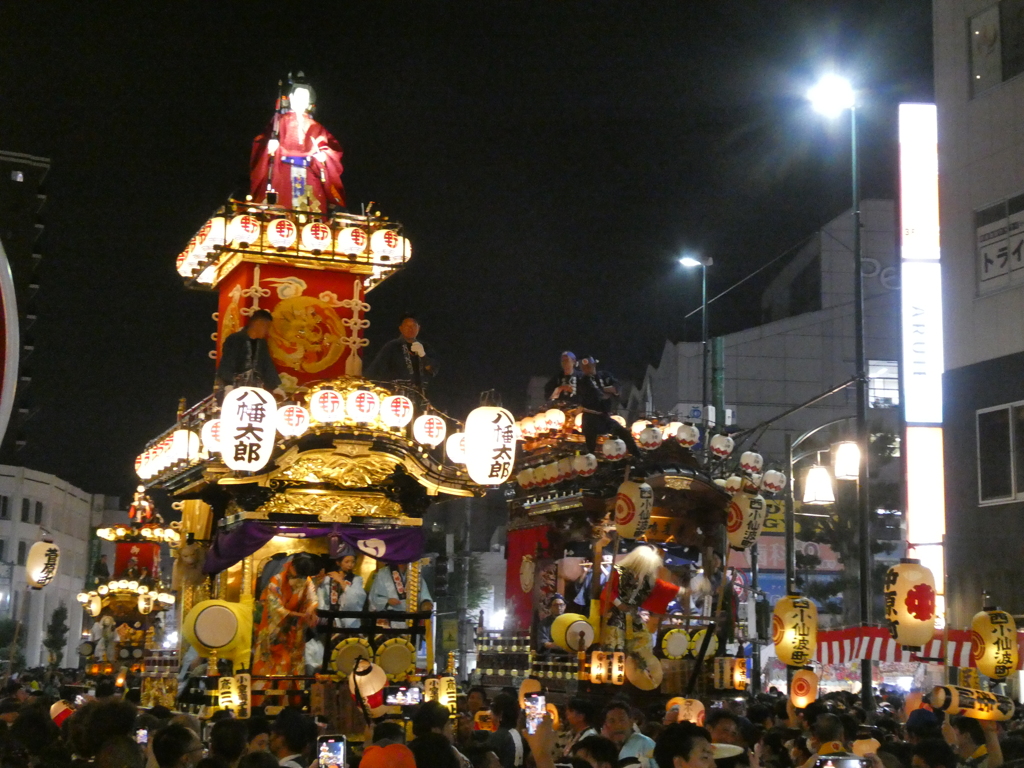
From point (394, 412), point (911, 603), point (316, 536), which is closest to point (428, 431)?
point (394, 412)

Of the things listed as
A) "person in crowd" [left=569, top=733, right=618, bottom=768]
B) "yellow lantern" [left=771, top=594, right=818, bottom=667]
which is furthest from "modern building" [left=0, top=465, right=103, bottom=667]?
"person in crowd" [left=569, top=733, right=618, bottom=768]

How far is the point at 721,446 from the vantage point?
79.6 feet

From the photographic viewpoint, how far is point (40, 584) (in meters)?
19.9

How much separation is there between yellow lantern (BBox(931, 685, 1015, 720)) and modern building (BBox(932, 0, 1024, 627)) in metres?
12.4

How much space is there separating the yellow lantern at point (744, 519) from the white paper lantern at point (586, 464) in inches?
114

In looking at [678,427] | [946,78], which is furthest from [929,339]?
[678,427]

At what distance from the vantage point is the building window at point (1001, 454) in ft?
78.8

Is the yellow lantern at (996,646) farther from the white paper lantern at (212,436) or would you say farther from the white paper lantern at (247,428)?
the white paper lantern at (212,436)

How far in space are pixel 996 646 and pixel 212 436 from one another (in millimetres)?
12160

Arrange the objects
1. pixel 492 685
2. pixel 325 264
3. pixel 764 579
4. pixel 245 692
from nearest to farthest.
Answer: pixel 245 692 < pixel 325 264 < pixel 492 685 < pixel 764 579

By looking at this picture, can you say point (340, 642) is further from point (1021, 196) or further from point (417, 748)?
point (1021, 196)

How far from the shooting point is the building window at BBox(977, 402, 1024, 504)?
24.0 meters

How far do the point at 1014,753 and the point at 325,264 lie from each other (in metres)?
16.3

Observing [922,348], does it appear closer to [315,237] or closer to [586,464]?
[586,464]
